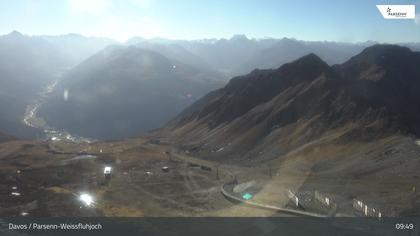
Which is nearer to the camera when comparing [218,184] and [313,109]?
[218,184]

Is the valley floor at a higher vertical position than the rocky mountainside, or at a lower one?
lower

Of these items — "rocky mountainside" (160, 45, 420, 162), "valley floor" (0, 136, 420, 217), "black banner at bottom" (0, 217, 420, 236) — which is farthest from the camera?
"rocky mountainside" (160, 45, 420, 162)

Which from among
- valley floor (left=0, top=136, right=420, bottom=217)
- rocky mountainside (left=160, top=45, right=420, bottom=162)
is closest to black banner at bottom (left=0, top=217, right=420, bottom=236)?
valley floor (left=0, top=136, right=420, bottom=217)

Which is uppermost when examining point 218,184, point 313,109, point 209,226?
point 313,109

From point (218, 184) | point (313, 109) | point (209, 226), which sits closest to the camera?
point (209, 226)

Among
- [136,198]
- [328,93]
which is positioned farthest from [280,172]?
[328,93]

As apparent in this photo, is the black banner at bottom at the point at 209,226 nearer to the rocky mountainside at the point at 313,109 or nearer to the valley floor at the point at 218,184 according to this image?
the valley floor at the point at 218,184

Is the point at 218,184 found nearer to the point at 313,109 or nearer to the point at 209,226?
the point at 209,226

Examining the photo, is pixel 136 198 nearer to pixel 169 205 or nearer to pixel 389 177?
pixel 169 205

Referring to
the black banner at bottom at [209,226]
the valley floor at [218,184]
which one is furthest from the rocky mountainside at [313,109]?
the black banner at bottom at [209,226]

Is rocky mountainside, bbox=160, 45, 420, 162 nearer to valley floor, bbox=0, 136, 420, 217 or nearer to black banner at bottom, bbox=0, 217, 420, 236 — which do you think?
valley floor, bbox=0, 136, 420, 217

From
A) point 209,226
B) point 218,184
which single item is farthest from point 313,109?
point 209,226
